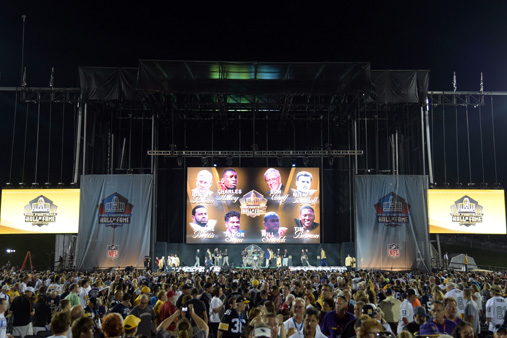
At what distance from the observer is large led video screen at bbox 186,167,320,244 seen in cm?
3338

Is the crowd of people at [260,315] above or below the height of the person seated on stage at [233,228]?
below

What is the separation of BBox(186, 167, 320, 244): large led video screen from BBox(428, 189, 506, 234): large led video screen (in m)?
6.93

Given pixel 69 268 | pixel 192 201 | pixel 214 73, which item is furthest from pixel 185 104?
pixel 69 268

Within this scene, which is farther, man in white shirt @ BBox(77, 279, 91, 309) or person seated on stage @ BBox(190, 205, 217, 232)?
person seated on stage @ BBox(190, 205, 217, 232)

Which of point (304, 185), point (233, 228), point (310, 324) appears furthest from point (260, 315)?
point (304, 185)

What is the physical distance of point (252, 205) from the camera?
110 feet

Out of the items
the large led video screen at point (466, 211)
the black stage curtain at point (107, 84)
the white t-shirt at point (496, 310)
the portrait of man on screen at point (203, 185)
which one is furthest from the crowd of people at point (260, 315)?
the portrait of man on screen at point (203, 185)

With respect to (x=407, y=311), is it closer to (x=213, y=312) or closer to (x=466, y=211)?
(x=213, y=312)

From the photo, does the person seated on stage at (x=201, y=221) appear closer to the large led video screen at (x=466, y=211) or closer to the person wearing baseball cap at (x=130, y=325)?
the large led video screen at (x=466, y=211)

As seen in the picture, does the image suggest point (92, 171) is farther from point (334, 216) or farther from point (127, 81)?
point (334, 216)

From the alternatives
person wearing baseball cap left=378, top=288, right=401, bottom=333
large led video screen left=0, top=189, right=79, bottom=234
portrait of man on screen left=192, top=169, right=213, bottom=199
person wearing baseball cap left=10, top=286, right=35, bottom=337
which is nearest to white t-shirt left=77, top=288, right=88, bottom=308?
person wearing baseball cap left=10, top=286, right=35, bottom=337

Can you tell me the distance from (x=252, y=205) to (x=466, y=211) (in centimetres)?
1220

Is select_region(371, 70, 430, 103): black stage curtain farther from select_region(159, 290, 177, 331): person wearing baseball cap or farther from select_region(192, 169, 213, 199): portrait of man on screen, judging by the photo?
select_region(159, 290, 177, 331): person wearing baseball cap

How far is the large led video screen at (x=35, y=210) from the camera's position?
97.5 ft
